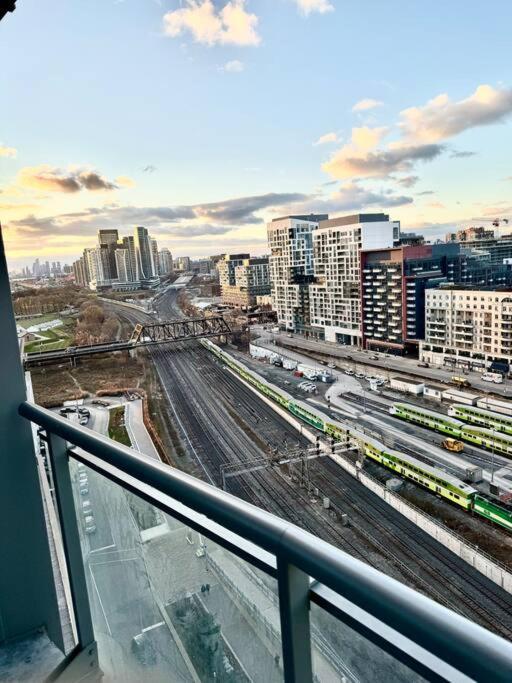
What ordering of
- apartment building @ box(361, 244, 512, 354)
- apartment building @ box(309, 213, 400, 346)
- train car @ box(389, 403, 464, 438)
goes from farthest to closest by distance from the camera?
apartment building @ box(309, 213, 400, 346) < apartment building @ box(361, 244, 512, 354) < train car @ box(389, 403, 464, 438)

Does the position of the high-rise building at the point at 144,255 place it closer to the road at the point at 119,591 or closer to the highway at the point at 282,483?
the highway at the point at 282,483

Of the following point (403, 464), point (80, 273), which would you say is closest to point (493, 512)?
point (403, 464)

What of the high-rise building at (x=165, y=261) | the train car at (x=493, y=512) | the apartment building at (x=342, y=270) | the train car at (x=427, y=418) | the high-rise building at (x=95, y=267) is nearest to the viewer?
the train car at (x=493, y=512)

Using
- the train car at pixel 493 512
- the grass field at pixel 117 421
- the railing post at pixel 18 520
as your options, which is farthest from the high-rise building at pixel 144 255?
the railing post at pixel 18 520

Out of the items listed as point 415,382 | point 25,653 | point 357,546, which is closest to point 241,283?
point 415,382

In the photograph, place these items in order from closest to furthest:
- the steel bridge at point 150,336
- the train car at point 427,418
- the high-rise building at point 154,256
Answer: the steel bridge at point 150,336 < the train car at point 427,418 < the high-rise building at point 154,256

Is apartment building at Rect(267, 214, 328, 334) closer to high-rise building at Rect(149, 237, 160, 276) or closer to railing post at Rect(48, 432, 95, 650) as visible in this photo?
high-rise building at Rect(149, 237, 160, 276)

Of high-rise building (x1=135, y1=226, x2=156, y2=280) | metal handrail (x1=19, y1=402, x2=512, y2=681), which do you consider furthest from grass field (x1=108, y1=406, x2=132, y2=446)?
metal handrail (x1=19, y1=402, x2=512, y2=681)
